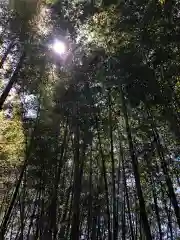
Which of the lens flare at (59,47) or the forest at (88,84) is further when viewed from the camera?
the lens flare at (59,47)

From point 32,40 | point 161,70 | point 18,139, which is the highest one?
point 32,40

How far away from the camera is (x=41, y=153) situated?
1218 cm

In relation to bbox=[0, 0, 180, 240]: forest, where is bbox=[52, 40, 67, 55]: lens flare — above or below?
above

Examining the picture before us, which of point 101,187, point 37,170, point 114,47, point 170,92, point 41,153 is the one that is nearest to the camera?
point 170,92

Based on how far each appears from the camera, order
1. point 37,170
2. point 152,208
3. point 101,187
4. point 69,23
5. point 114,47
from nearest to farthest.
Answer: point 114,47, point 69,23, point 37,170, point 101,187, point 152,208

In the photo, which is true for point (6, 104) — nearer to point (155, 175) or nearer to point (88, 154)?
point (88, 154)

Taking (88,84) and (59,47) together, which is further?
(88,84)

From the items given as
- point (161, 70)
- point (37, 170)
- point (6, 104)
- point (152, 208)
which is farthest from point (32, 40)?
point (152, 208)

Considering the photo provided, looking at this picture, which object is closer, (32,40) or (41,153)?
(32,40)

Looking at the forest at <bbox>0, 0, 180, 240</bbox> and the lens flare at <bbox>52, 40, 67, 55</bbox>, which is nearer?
the forest at <bbox>0, 0, 180, 240</bbox>

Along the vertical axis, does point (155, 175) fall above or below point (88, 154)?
below

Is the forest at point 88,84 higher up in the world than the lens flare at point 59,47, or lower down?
lower down

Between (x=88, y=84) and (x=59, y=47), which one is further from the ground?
(x=59, y=47)

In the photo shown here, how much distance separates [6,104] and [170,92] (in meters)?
4.71
